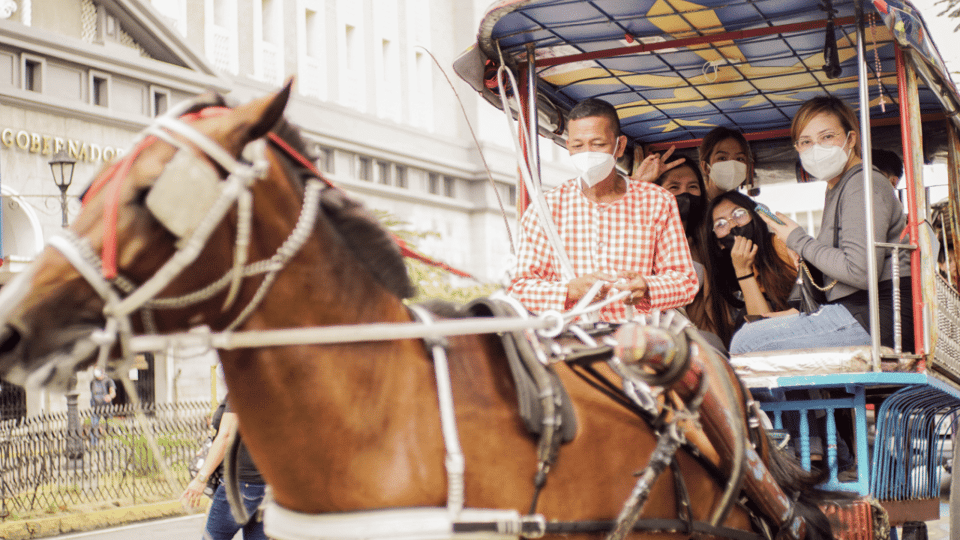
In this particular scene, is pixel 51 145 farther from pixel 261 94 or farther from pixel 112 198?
pixel 112 198

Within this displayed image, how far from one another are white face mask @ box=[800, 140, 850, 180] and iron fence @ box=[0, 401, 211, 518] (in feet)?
29.3

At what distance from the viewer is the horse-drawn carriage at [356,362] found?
73.4 inches

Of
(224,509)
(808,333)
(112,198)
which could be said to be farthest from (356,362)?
(224,509)

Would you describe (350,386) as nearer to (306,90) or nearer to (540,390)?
(540,390)

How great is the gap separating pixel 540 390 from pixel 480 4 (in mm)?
37569

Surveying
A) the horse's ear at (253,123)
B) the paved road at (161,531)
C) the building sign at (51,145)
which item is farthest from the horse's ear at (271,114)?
the building sign at (51,145)

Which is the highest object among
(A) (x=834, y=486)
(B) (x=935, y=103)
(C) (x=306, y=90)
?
(C) (x=306, y=90)

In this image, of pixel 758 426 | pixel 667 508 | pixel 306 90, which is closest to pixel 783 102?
pixel 758 426

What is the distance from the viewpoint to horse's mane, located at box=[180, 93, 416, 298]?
216 centimetres

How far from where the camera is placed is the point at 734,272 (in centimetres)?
576

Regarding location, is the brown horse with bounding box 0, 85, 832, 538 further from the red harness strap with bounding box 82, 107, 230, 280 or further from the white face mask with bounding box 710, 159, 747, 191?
the white face mask with bounding box 710, 159, 747, 191

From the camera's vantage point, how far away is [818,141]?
467 centimetres

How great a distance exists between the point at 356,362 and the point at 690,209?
4093mm

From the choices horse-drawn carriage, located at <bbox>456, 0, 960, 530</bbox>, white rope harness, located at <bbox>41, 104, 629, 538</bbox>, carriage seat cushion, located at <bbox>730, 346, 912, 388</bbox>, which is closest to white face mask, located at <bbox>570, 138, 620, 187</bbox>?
horse-drawn carriage, located at <bbox>456, 0, 960, 530</bbox>
